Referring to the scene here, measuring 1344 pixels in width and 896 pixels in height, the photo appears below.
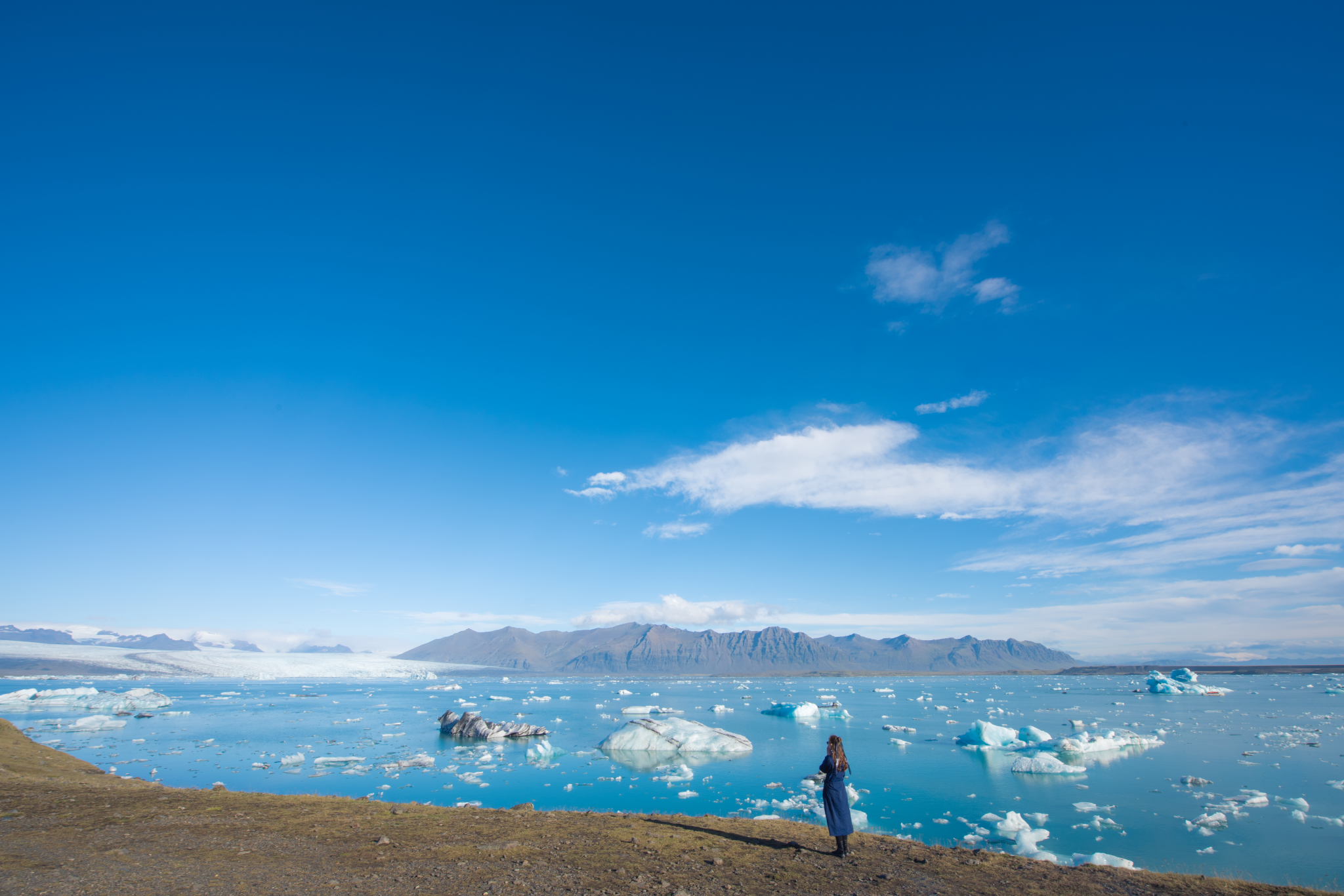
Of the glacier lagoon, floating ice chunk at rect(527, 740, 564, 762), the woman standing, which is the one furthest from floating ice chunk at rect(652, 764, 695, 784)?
the woman standing

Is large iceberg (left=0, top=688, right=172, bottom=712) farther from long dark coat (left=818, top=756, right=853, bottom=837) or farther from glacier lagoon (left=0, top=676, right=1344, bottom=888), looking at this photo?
long dark coat (left=818, top=756, right=853, bottom=837)

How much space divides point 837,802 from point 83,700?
9155 centimetres

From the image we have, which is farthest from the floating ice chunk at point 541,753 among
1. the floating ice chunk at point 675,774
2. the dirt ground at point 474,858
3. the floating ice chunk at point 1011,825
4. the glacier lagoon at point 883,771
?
the floating ice chunk at point 1011,825

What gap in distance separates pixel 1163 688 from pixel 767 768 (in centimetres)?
10319

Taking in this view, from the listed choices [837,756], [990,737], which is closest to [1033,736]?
[990,737]

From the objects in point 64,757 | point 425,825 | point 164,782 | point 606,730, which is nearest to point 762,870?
point 425,825

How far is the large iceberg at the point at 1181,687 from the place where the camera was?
3701 inches

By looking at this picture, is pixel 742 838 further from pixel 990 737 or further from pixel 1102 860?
pixel 990 737

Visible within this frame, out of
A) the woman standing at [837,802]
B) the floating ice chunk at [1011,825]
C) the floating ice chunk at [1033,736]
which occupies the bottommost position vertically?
the floating ice chunk at [1033,736]

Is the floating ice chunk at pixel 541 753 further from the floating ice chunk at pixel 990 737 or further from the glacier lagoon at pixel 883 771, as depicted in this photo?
the floating ice chunk at pixel 990 737

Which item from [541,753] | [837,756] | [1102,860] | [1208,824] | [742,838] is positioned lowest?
[541,753]

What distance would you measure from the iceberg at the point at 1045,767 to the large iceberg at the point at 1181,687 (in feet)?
292

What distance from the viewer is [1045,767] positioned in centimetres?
2886

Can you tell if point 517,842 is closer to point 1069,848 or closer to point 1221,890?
point 1221,890
